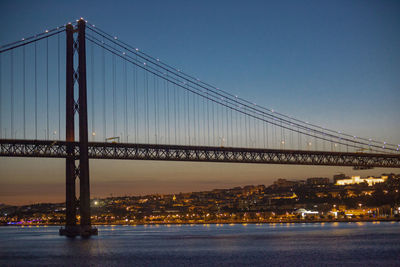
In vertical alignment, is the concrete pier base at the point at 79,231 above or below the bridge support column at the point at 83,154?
below

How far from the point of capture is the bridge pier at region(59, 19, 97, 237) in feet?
157

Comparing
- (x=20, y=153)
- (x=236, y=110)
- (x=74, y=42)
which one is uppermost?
(x=74, y=42)

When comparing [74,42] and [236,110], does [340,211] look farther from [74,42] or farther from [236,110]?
[74,42]

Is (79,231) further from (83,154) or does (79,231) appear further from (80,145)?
(80,145)

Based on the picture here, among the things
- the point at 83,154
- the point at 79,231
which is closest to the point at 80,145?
the point at 83,154

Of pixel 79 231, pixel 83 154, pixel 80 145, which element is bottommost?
pixel 79 231

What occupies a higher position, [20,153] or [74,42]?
[74,42]

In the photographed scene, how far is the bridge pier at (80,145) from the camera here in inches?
1890

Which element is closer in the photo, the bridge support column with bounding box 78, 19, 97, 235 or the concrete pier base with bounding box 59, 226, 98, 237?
the bridge support column with bounding box 78, 19, 97, 235

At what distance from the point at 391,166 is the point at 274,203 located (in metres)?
115

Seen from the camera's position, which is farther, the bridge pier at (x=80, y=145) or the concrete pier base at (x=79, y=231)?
the concrete pier base at (x=79, y=231)

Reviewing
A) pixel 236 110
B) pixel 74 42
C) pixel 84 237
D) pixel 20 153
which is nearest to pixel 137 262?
pixel 84 237

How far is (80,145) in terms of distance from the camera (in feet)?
158

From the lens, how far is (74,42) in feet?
170
